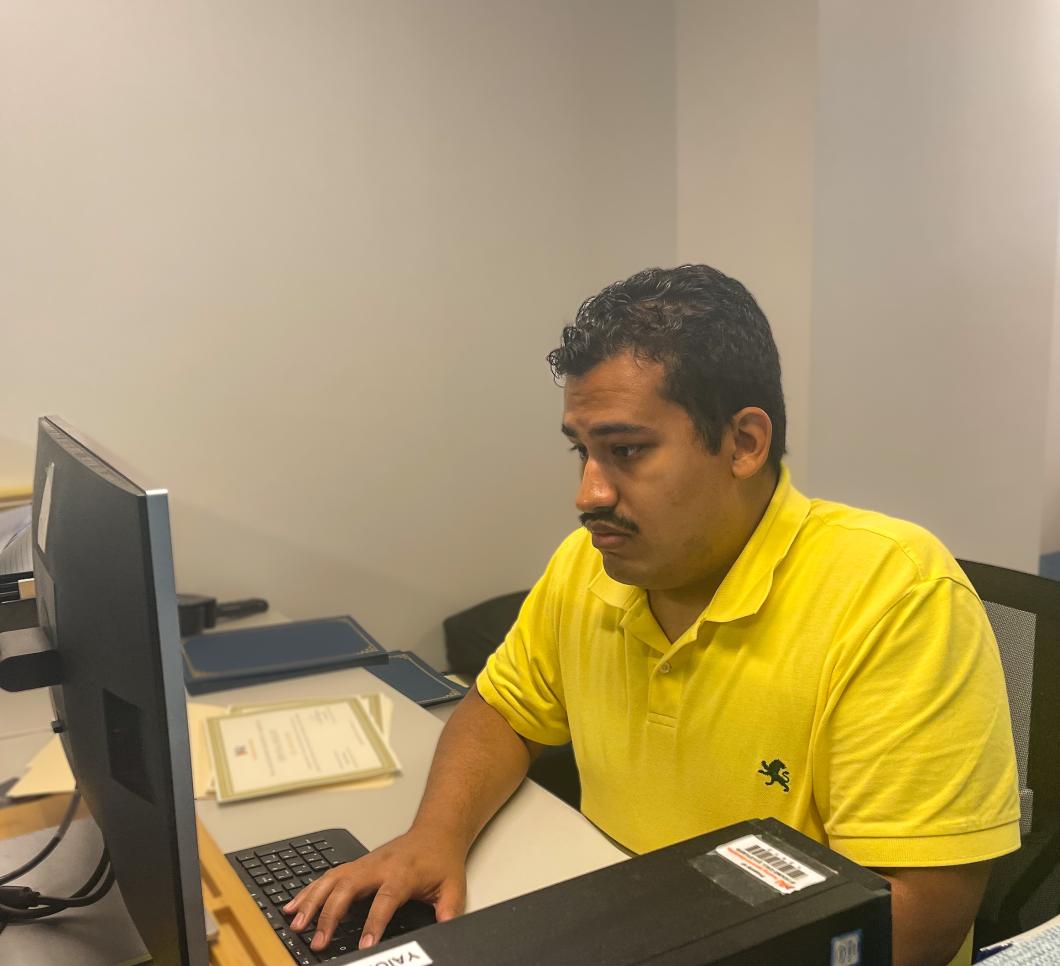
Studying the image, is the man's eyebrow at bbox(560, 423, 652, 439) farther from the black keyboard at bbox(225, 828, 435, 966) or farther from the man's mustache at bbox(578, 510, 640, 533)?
the black keyboard at bbox(225, 828, 435, 966)

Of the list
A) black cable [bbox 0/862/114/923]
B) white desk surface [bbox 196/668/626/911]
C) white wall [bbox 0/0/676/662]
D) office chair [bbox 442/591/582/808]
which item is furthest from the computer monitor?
office chair [bbox 442/591/582/808]

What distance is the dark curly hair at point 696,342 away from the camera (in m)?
1.05

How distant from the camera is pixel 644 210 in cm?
259

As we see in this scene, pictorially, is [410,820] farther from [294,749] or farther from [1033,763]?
[1033,763]

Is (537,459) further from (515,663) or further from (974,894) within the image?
(974,894)

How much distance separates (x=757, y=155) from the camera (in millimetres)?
2334

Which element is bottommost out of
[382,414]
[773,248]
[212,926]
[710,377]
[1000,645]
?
[212,926]

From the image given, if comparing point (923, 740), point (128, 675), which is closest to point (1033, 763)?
point (923, 740)

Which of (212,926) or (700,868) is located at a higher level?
(700,868)

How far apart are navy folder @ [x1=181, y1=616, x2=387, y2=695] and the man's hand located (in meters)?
0.78

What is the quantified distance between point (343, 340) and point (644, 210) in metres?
0.89

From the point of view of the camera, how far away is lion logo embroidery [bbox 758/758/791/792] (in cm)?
103

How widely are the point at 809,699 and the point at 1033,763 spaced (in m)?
0.39

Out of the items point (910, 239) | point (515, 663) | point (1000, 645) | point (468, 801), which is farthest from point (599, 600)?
point (910, 239)
